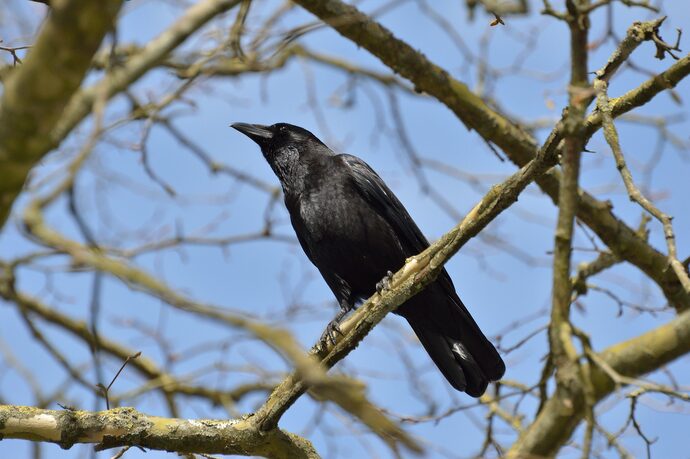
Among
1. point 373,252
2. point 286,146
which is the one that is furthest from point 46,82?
point 286,146

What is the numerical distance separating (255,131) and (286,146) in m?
0.42

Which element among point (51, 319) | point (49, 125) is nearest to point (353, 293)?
point (51, 319)

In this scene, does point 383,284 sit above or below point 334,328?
above

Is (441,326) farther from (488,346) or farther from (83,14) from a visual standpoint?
(83,14)

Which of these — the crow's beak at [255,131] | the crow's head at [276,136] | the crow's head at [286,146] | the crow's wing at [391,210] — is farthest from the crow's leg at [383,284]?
the crow's beak at [255,131]

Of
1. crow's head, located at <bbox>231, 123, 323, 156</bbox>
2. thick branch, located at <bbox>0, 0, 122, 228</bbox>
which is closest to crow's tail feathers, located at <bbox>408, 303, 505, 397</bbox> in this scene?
crow's head, located at <bbox>231, 123, 323, 156</bbox>

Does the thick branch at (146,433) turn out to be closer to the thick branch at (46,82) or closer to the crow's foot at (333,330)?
the crow's foot at (333,330)

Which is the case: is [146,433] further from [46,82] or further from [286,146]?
[286,146]

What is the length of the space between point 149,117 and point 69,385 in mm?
1834

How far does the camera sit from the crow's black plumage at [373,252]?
524 centimetres

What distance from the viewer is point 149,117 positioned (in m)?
5.51

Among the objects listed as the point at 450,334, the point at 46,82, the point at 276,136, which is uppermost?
the point at 276,136

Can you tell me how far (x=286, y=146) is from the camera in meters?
6.35

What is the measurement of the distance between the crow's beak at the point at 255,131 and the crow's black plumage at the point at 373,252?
939mm
